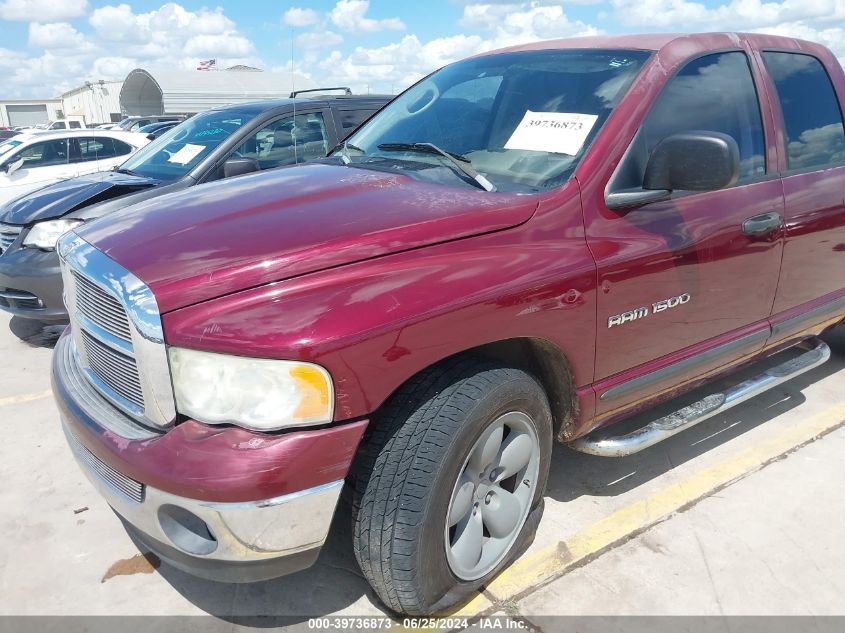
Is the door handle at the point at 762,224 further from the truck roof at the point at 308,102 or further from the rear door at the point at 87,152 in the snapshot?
the rear door at the point at 87,152

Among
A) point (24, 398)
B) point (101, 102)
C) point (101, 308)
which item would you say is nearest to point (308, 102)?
point (24, 398)

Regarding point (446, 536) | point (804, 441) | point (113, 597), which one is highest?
point (446, 536)

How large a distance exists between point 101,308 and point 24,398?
99.1 inches

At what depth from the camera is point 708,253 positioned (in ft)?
8.95

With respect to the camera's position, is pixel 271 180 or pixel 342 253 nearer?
pixel 342 253

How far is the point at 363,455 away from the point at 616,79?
1.78 metres

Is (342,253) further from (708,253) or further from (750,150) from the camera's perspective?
(750,150)

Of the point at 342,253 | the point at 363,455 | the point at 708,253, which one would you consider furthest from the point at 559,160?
the point at 363,455

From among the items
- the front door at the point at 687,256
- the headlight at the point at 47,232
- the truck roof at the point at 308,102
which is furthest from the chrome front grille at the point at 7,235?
the front door at the point at 687,256

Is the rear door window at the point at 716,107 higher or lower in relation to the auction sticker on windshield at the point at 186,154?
higher

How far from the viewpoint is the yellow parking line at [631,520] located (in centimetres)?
252

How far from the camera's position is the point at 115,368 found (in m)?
2.12

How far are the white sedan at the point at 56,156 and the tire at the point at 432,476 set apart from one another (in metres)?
7.13

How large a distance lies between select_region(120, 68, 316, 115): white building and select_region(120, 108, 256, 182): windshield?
2399cm
